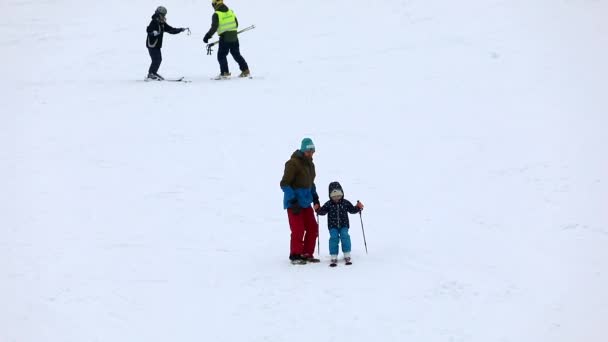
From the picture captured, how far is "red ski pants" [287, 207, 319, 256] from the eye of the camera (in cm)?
970

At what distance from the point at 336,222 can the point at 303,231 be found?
423 mm

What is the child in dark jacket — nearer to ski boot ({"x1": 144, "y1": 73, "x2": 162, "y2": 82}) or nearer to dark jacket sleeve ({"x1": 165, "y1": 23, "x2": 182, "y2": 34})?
ski boot ({"x1": 144, "y1": 73, "x2": 162, "y2": 82})

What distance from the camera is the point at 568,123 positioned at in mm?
14195

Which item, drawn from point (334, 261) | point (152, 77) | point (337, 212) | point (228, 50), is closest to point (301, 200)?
point (337, 212)

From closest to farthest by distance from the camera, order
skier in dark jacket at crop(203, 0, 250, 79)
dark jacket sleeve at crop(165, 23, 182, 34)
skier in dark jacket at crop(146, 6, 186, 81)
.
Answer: skier in dark jacket at crop(146, 6, 186, 81)
skier in dark jacket at crop(203, 0, 250, 79)
dark jacket sleeve at crop(165, 23, 182, 34)

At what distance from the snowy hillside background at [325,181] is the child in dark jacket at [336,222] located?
24 centimetres

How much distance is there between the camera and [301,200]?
9672 mm

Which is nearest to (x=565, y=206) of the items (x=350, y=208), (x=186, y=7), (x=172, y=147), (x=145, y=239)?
(x=350, y=208)

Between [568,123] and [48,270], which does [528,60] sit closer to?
[568,123]

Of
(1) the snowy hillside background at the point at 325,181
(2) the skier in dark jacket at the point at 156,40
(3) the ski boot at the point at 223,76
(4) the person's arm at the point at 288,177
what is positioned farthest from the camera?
(3) the ski boot at the point at 223,76

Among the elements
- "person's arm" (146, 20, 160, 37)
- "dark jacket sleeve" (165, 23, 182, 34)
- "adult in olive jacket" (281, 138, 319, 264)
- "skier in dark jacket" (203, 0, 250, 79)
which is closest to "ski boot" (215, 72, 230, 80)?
"skier in dark jacket" (203, 0, 250, 79)

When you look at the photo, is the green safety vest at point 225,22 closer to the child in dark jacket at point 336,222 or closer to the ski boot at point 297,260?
the child in dark jacket at point 336,222

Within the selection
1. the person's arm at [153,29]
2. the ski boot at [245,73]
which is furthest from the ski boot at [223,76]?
the person's arm at [153,29]

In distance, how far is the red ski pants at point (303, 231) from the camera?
9703mm
